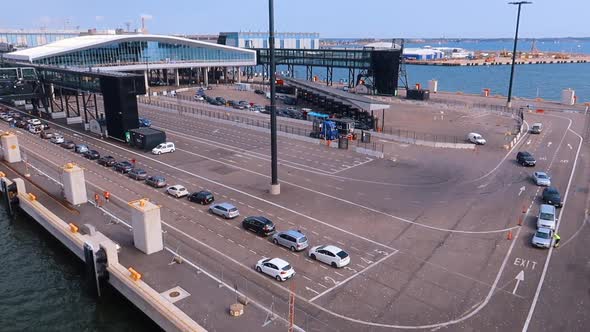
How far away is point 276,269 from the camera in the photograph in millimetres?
27141

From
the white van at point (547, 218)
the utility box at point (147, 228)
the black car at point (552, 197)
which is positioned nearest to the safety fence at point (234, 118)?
the black car at point (552, 197)

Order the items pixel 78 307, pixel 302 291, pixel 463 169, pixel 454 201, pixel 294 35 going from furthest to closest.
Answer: pixel 294 35, pixel 463 169, pixel 454 201, pixel 78 307, pixel 302 291

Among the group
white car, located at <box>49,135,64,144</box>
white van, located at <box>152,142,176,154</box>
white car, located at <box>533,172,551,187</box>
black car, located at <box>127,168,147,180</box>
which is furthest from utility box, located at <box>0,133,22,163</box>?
white car, located at <box>533,172,551,187</box>

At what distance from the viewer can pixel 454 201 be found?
41094mm

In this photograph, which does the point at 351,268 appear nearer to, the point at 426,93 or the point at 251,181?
the point at 251,181

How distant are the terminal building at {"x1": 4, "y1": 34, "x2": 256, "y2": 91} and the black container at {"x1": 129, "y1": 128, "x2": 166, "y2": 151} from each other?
46.2m

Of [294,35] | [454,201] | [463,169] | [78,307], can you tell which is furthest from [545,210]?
[294,35]

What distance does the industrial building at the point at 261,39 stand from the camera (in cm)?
16775

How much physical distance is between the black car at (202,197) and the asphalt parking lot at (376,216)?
0.95m

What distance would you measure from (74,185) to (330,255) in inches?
917

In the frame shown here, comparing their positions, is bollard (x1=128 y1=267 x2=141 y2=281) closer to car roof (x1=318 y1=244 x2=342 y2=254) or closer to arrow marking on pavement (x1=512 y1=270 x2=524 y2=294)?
car roof (x1=318 y1=244 x2=342 y2=254)

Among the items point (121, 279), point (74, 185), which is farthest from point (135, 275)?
point (74, 185)

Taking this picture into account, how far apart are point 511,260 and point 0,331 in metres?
31.8

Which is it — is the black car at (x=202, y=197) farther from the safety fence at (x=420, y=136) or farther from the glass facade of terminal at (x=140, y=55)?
the glass facade of terminal at (x=140, y=55)
